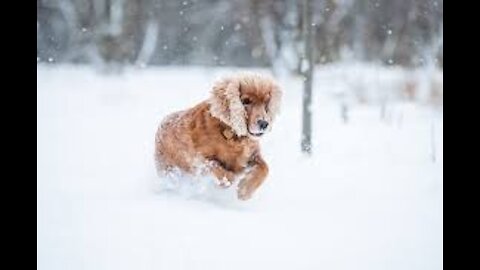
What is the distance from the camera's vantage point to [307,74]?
4.74 metres

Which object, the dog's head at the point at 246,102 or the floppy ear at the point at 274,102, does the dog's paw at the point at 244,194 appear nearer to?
the dog's head at the point at 246,102

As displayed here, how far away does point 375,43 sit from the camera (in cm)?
678

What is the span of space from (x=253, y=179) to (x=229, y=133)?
10.8 inches

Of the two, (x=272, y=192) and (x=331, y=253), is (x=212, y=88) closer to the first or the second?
(x=272, y=192)

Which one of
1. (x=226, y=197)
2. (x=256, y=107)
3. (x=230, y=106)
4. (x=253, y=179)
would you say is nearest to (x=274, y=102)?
(x=256, y=107)

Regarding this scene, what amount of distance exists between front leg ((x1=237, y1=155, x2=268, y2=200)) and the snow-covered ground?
65 millimetres

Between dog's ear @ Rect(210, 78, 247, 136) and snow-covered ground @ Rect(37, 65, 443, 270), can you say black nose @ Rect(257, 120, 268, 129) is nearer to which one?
dog's ear @ Rect(210, 78, 247, 136)

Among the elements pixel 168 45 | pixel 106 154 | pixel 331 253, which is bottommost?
pixel 331 253

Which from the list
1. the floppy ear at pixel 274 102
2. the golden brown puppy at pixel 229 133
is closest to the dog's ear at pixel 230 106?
the golden brown puppy at pixel 229 133

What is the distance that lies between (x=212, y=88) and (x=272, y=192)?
652 millimetres

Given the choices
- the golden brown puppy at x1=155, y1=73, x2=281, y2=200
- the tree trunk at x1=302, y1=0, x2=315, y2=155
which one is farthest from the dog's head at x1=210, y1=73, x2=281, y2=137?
the tree trunk at x1=302, y1=0, x2=315, y2=155

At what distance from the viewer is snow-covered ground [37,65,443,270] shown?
2.81 m
